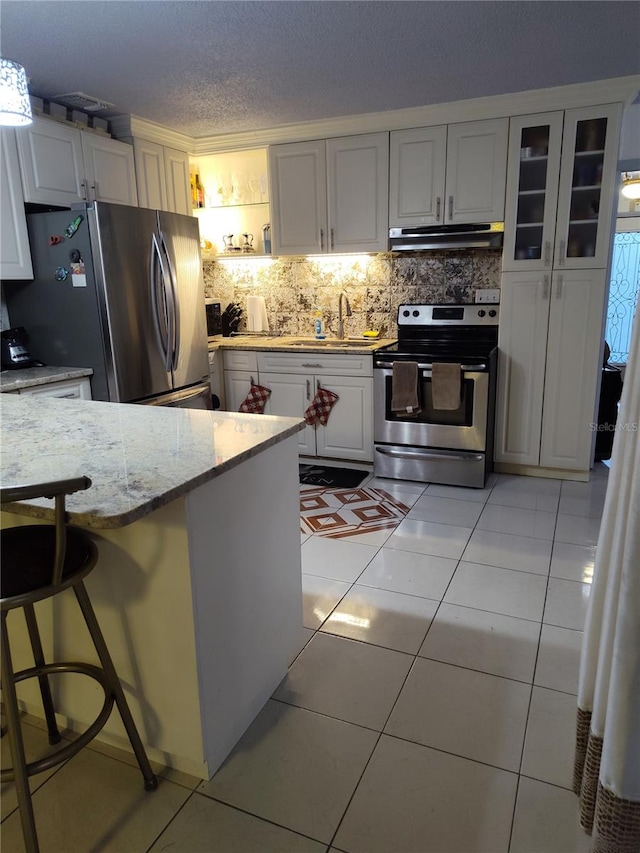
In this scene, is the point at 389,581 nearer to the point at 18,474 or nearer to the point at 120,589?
the point at 120,589

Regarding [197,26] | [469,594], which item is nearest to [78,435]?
[469,594]

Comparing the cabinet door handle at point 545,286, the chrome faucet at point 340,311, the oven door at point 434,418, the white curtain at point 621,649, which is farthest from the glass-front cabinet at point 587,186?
the white curtain at point 621,649

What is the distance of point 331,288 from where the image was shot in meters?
4.46

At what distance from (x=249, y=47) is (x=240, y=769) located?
9.58 ft

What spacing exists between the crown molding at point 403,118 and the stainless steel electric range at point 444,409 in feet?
3.91

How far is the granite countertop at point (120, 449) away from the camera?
1.19 meters

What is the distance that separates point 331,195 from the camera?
399 centimetres

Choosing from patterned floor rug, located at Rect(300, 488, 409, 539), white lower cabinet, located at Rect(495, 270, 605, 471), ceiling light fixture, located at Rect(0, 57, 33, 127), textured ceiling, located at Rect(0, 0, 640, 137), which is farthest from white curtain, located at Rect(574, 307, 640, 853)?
white lower cabinet, located at Rect(495, 270, 605, 471)

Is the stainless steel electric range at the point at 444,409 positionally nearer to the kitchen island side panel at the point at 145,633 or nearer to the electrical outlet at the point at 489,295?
the electrical outlet at the point at 489,295

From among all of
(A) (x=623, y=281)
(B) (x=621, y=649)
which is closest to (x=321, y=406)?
(B) (x=621, y=649)

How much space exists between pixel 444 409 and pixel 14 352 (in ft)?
8.42

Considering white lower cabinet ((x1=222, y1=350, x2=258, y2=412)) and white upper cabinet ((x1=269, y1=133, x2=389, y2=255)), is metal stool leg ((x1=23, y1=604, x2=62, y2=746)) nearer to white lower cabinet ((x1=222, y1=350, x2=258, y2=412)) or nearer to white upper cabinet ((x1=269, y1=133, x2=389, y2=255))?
white lower cabinet ((x1=222, y1=350, x2=258, y2=412))

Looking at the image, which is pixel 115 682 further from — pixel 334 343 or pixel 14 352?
pixel 334 343

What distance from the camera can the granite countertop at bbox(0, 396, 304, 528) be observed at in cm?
119
